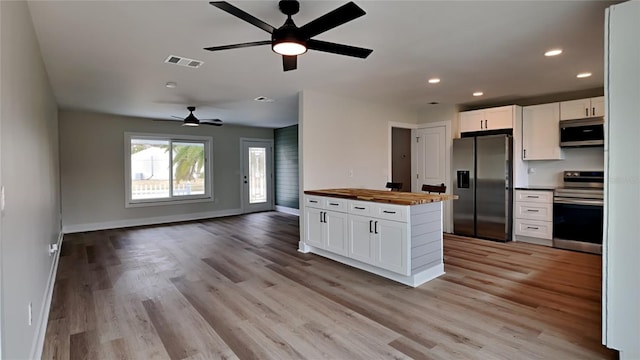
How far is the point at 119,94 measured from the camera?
490 cm

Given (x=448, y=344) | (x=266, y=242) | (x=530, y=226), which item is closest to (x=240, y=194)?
(x=266, y=242)

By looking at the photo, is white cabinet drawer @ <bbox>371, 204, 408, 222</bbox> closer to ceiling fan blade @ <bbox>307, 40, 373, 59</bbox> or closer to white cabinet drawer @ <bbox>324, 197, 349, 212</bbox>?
white cabinet drawer @ <bbox>324, 197, 349, 212</bbox>

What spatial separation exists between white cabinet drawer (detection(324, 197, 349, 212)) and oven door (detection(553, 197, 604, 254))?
3.30 m

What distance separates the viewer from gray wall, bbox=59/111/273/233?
641cm

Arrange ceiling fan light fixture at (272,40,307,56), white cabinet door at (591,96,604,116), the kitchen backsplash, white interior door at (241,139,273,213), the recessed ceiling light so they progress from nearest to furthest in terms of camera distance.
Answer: ceiling fan light fixture at (272,40,307,56) < the recessed ceiling light < white cabinet door at (591,96,604,116) < the kitchen backsplash < white interior door at (241,139,273,213)

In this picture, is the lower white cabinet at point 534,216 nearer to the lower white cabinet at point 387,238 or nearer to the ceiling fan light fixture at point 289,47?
the lower white cabinet at point 387,238

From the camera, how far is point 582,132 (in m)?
4.77

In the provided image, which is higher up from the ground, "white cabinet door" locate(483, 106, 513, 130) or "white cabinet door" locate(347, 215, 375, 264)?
"white cabinet door" locate(483, 106, 513, 130)

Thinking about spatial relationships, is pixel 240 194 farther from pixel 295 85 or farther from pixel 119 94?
pixel 295 85

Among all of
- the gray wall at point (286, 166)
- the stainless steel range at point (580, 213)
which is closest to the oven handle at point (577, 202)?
the stainless steel range at point (580, 213)

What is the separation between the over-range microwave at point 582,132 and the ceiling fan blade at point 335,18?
4.56 metres

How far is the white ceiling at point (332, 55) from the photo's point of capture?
2.41m

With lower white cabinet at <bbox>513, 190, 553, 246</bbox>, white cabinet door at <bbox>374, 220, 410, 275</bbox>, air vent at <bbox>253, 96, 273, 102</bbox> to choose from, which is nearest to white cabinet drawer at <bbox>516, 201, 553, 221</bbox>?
lower white cabinet at <bbox>513, 190, 553, 246</bbox>

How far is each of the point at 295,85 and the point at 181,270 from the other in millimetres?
2784
